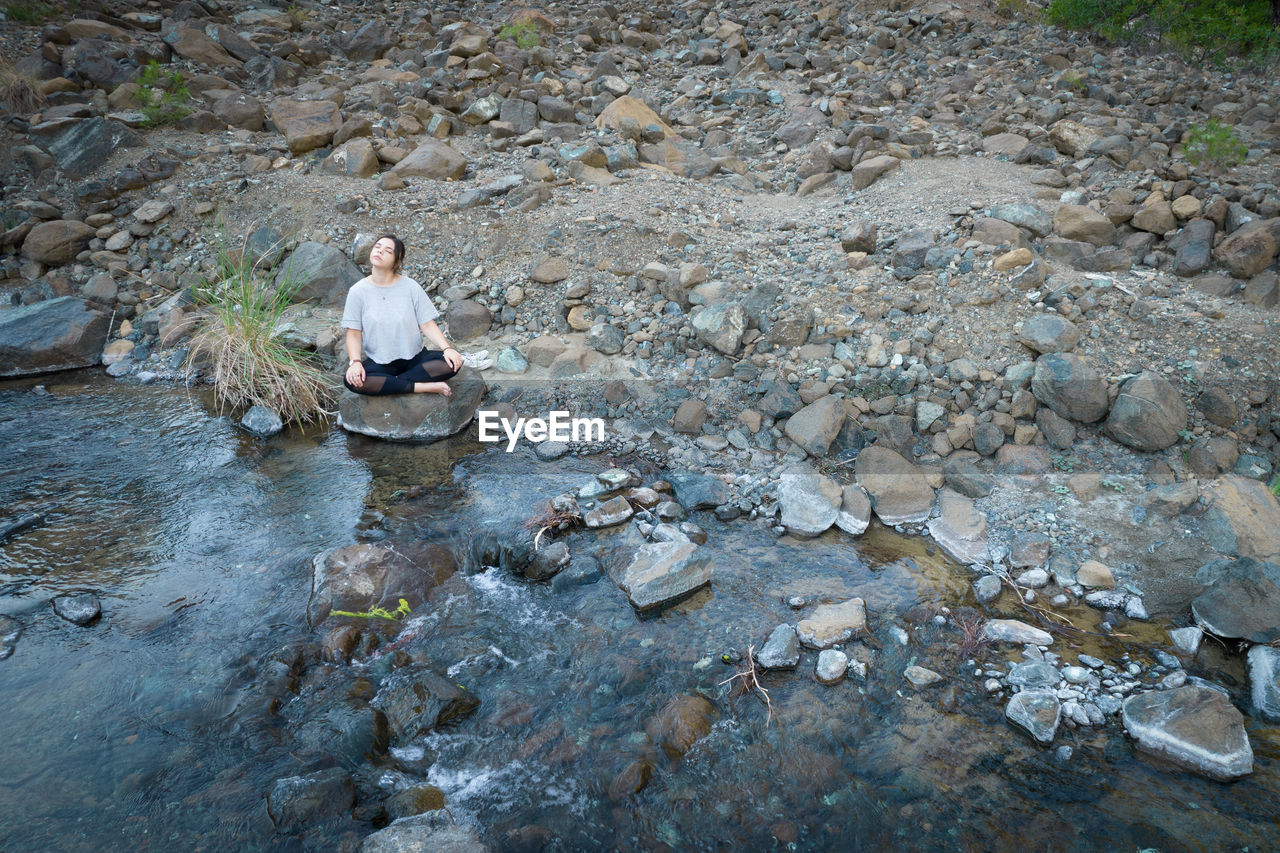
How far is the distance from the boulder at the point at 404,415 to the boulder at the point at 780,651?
3048mm

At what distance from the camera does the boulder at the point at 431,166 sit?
792cm

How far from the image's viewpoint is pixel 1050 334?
507cm

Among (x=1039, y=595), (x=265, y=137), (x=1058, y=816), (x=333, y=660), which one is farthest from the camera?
(x=265, y=137)

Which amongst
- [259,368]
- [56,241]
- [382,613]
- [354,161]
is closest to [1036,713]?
[382,613]

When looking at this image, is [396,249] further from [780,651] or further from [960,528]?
[960,528]

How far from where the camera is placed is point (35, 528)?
434 cm

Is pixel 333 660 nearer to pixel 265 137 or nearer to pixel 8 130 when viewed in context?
pixel 265 137

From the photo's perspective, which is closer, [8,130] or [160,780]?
[160,780]

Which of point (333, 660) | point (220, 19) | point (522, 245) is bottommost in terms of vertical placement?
point (333, 660)

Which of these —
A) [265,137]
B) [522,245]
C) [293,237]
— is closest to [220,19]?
[265,137]

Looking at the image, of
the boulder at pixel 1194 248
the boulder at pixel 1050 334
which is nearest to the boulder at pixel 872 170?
the boulder at pixel 1194 248

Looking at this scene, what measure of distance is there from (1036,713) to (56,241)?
9.39 meters

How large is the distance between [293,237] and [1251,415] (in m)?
8.21
